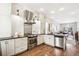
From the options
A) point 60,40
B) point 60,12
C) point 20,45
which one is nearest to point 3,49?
point 20,45

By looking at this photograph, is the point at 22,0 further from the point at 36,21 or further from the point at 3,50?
the point at 3,50

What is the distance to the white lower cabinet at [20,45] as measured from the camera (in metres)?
1.34

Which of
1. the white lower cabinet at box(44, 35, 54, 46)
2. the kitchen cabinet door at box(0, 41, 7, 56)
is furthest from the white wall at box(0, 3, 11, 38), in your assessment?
the white lower cabinet at box(44, 35, 54, 46)

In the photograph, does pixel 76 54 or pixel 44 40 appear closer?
pixel 76 54

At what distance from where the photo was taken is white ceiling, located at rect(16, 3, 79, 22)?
121 cm

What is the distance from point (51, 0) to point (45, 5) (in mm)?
147

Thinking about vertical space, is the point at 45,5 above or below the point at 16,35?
above

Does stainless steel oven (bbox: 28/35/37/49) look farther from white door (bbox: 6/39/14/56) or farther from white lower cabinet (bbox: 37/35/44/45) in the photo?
white door (bbox: 6/39/14/56)

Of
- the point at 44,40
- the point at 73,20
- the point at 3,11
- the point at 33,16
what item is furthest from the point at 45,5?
the point at 3,11

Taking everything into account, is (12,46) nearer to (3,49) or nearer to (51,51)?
(3,49)

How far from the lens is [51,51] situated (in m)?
1.27

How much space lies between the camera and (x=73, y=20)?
1.20m

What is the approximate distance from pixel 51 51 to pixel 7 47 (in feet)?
2.88

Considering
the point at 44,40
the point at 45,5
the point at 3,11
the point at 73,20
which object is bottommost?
the point at 44,40
